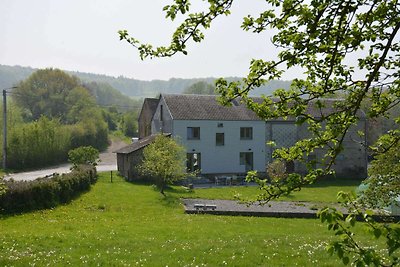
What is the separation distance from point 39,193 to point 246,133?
995 inches

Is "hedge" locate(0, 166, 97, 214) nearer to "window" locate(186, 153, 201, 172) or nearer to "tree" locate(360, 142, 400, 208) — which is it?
"window" locate(186, 153, 201, 172)

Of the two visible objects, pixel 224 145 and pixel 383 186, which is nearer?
pixel 383 186

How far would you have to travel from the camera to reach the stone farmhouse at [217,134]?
44.2m

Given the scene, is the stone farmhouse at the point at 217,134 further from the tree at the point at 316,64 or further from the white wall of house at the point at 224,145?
the tree at the point at 316,64

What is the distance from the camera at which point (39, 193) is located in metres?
27.2

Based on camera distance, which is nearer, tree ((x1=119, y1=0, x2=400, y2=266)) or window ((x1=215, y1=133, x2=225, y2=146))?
tree ((x1=119, y1=0, x2=400, y2=266))

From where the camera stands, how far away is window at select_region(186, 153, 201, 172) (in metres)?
44.4

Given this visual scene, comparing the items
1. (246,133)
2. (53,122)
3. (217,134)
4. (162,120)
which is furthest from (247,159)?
(53,122)

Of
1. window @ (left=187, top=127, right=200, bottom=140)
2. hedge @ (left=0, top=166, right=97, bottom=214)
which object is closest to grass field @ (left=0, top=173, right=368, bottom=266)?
hedge @ (left=0, top=166, right=97, bottom=214)

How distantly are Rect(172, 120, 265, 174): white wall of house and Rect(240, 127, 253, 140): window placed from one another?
34cm

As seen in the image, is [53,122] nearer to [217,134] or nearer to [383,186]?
[217,134]

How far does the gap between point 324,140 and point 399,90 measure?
1.50 m

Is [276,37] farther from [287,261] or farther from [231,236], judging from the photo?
[231,236]

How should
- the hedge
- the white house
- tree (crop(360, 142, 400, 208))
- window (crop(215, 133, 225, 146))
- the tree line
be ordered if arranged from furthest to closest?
the tree line → window (crop(215, 133, 225, 146)) → the white house → the hedge → tree (crop(360, 142, 400, 208))
